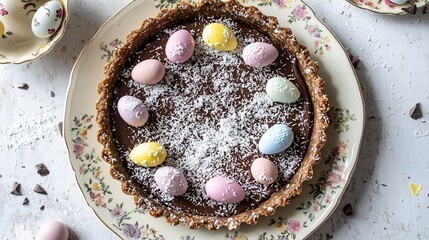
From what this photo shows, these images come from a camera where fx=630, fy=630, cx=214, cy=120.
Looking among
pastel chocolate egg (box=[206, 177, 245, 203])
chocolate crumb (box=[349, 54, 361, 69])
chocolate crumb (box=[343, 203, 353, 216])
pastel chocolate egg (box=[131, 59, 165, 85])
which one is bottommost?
chocolate crumb (box=[343, 203, 353, 216])

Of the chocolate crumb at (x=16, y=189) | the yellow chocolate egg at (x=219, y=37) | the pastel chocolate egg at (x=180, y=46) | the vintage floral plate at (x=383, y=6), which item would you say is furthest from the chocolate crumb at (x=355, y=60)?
the chocolate crumb at (x=16, y=189)

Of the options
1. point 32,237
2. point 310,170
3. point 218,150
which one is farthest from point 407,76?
point 32,237

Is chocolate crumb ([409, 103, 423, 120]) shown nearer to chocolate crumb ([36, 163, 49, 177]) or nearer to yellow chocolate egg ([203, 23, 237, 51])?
yellow chocolate egg ([203, 23, 237, 51])

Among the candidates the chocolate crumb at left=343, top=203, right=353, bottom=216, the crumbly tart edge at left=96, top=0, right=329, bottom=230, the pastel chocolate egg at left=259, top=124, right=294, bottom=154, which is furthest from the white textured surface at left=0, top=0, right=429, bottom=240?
the pastel chocolate egg at left=259, top=124, right=294, bottom=154

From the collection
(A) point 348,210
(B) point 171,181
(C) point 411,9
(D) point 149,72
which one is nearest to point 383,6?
(C) point 411,9

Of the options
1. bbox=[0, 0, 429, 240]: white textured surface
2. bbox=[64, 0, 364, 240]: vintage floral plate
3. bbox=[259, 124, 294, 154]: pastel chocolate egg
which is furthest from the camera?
bbox=[0, 0, 429, 240]: white textured surface

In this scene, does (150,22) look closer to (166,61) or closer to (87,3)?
(166,61)

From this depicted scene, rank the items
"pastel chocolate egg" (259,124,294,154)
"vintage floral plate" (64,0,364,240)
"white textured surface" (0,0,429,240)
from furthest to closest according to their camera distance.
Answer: "white textured surface" (0,0,429,240) < "vintage floral plate" (64,0,364,240) < "pastel chocolate egg" (259,124,294,154)
